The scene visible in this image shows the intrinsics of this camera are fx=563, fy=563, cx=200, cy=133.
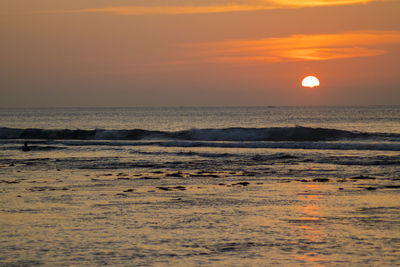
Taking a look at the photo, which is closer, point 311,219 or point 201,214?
point 311,219

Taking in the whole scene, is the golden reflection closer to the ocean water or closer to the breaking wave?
the ocean water

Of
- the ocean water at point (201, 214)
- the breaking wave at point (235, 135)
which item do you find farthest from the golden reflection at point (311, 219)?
the breaking wave at point (235, 135)

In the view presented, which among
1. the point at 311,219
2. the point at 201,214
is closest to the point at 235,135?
the point at 201,214

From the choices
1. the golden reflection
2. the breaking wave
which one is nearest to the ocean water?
the golden reflection

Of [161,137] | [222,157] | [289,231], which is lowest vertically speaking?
[289,231]

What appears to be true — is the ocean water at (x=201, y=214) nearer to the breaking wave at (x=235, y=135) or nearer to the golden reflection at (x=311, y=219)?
the golden reflection at (x=311, y=219)

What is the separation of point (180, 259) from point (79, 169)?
16121mm

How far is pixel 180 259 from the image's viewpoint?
9.12 meters

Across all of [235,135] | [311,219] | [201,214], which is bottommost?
[311,219]

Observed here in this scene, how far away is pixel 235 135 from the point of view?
54562mm

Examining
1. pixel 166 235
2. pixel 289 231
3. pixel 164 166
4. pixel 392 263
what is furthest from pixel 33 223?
pixel 164 166

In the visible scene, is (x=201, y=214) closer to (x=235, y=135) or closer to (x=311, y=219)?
(x=311, y=219)

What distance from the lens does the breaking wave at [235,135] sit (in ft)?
167

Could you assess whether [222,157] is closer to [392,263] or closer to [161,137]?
[392,263]
